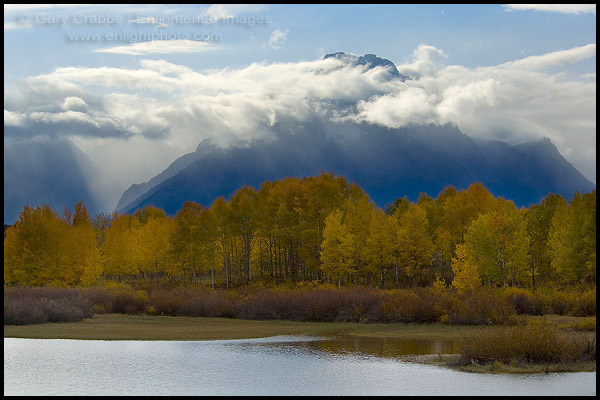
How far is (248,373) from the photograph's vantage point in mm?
21406

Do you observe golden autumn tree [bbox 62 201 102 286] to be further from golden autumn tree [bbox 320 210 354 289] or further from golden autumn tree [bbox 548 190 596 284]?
golden autumn tree [bbox 548 190 596 284]

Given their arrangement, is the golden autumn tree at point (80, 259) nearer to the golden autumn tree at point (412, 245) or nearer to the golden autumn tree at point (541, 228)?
the golden autumn tree at point (412, 245)

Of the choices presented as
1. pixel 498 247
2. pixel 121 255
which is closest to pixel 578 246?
pixel 498 247

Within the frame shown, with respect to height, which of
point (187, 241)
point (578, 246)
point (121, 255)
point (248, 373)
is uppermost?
point (187, 241)

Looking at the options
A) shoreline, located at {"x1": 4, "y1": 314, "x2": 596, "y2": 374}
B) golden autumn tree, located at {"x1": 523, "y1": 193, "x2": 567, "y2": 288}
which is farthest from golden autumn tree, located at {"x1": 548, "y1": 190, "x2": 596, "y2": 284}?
shoreline, located at {"x1": 4, "y1": 314, "x2": 596, "y2": 374}

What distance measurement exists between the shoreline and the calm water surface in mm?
4353

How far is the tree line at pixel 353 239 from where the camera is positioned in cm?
5962

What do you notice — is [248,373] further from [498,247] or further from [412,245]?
[412,245]

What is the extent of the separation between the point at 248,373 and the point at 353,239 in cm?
4245

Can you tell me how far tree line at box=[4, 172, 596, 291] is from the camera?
59.6 meters

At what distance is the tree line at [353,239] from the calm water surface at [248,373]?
2726cm

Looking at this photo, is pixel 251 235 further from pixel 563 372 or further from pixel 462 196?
pixel 563 372

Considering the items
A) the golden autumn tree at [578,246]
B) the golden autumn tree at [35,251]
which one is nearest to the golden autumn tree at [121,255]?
the golden autumn tree at [35,251]

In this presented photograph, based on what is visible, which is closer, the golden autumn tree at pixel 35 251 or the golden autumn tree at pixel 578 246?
the golden autumn tree at pixel 578 246
